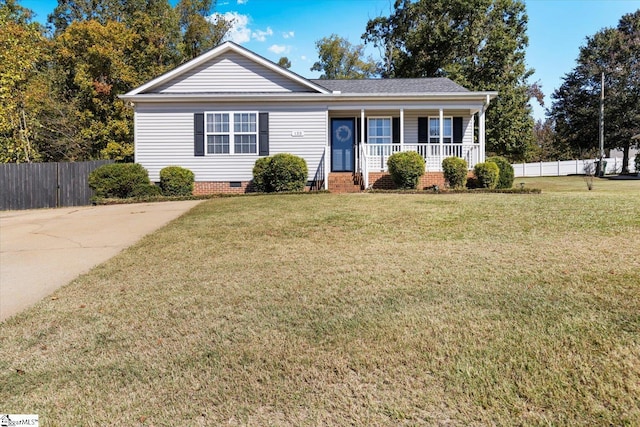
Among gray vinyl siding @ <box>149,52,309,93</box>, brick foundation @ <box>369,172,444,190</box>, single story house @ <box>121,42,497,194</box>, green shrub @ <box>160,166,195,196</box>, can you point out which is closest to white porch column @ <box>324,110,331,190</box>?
single story house @ <box>121,42,497,194</box>

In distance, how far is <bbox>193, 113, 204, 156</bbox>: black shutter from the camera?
14461 mm

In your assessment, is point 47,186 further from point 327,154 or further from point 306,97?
point 327,154

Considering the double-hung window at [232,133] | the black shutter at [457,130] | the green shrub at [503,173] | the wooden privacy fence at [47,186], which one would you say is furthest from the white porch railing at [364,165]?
the wooden privacy fence at [47,186]

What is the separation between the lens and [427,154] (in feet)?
46.4

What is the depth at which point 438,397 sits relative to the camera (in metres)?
2.16

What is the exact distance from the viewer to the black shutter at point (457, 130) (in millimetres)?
15570

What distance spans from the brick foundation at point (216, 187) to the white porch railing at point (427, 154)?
459 centimetres

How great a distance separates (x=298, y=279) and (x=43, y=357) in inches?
89.7

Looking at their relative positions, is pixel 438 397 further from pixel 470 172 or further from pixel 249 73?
pixel 249 73

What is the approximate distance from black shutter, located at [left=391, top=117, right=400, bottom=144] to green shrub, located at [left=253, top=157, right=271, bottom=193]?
17.1 ft

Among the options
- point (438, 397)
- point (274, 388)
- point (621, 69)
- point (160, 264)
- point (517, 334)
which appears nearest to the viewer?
point (438, 397)

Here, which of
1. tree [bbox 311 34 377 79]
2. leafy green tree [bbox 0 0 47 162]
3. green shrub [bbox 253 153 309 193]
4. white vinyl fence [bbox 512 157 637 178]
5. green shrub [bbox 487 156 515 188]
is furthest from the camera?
tree [bbox 311 34 377 79]

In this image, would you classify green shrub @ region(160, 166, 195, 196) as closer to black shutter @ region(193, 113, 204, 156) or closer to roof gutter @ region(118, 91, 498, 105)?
black shutter @ region(193, 113, 204, 156)

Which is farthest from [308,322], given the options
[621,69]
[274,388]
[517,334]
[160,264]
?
[621,69]
